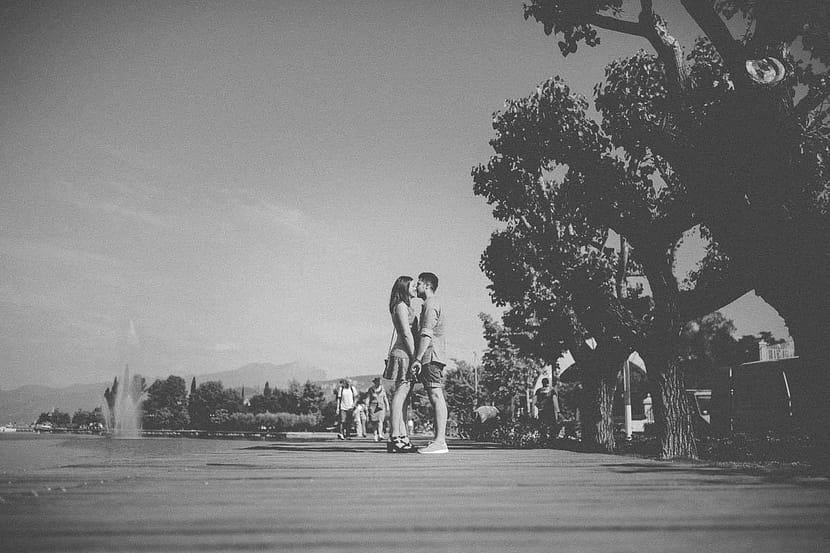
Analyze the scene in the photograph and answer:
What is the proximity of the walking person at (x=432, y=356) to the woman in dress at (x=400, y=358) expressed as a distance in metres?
0.22

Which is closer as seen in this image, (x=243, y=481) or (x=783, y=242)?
(x=243, y=481)

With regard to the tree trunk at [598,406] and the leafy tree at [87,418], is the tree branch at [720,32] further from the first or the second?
the leafy tree at [87,418]

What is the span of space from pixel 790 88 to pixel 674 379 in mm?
5723

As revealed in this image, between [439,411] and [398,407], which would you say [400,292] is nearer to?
→ [398,407]

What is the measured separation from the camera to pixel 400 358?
360 inches

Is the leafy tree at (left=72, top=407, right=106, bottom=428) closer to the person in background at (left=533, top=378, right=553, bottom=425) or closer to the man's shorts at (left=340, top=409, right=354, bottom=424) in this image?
the man's shorts at (left=340, top=409, right=354, bottom=424)

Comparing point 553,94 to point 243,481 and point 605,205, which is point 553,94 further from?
point 243,481

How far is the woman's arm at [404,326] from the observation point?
8.88m

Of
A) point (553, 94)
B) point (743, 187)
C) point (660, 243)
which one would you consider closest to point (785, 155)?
point (743, 187)

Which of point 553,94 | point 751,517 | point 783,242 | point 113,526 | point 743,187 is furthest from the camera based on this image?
point 553,94

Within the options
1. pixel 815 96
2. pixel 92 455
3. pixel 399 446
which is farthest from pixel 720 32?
pixel 92 455

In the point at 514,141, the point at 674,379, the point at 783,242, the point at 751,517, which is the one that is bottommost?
the point at 751,517

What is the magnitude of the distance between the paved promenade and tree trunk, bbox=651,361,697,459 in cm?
878

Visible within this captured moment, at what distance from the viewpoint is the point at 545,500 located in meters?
3.42
